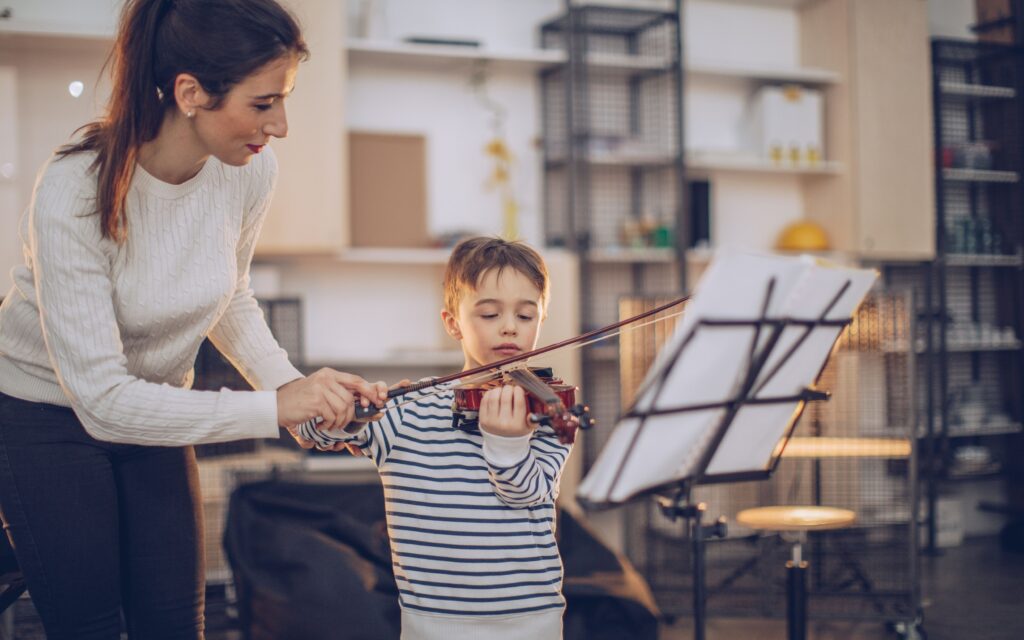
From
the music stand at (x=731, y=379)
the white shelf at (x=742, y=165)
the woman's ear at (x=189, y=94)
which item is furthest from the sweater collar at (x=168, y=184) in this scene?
the white shelf at (x=742, y=165)

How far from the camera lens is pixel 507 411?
132cm

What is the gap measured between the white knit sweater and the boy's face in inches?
12.1

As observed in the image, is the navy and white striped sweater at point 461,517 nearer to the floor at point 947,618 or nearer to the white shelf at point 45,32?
the floor at point 947,618

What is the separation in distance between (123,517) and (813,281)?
100 centimetres

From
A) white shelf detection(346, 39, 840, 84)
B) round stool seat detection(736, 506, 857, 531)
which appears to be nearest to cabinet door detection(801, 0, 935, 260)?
white shelf detection(346, 39, 840, 84)

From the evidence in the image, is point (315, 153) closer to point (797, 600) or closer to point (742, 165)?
point (742, 165)

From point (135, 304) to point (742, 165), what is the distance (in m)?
3.19

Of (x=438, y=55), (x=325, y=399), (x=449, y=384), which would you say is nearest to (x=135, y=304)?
(x=325, y=399)

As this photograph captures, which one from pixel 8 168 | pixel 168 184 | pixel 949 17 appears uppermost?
pixel 949 17

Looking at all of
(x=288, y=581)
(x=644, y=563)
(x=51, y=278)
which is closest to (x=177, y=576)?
(x=51, y=278)

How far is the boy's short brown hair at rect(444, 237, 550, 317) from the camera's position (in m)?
1.56

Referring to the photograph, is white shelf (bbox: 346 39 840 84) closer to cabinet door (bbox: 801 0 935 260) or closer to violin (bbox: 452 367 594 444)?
cabinet door (bbox: 801 0 935 260)

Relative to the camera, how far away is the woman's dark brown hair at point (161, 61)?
1.26m

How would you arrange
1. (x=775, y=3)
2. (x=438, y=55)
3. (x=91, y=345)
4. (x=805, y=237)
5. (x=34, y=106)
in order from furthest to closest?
1. (x=775, y=3)
2. (x=805, y=237)
3. (x=438, y=55)
4. (x=34, y=106)
5. (x=91, y=345)
